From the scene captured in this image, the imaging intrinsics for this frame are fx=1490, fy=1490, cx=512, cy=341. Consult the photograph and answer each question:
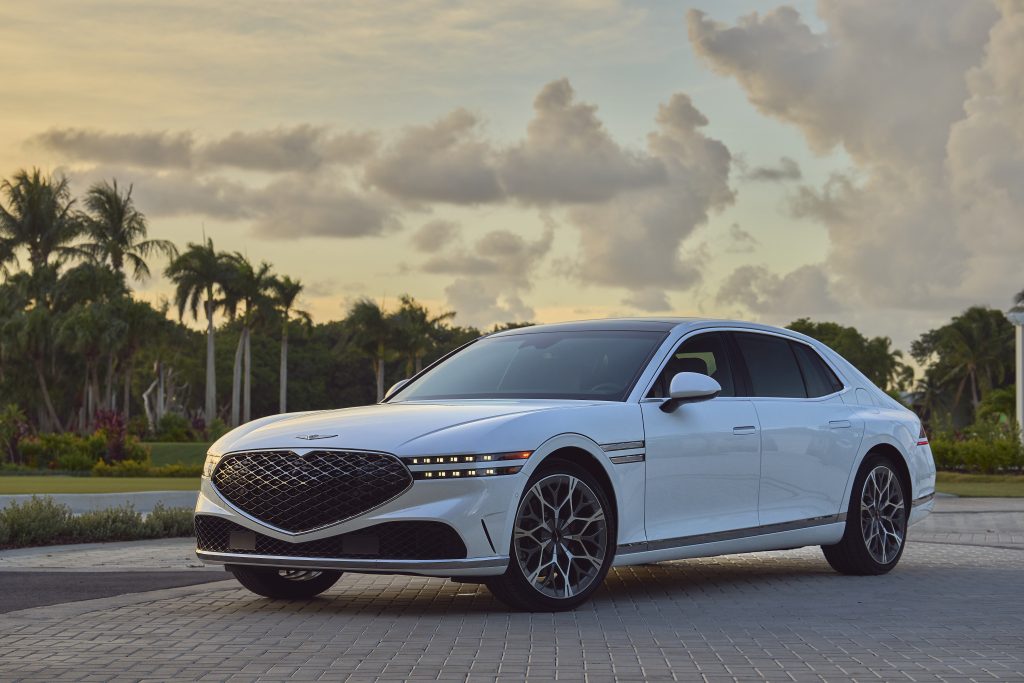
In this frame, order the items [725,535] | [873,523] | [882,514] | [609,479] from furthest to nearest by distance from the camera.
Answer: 1. [882,514]
2. [873,523]
3. [725,535]
4. [609,479]

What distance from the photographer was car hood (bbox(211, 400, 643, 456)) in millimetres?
8406

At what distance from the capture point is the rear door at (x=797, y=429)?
10.5 metres

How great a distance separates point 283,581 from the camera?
9578 millimetres

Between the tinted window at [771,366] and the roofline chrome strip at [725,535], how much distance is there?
93 cm

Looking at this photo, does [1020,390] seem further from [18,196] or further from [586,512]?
[18,196]

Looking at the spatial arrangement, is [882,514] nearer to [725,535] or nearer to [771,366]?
[771,366]

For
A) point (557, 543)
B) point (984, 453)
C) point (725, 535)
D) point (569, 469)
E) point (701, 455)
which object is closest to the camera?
point (557, 543)

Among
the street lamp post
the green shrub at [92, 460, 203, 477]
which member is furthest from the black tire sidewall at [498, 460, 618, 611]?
the street lamp post

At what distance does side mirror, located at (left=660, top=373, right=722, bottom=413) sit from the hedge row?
8176 mm

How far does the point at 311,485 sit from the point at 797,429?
391cm

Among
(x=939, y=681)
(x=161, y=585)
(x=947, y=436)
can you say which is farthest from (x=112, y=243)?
(x=939, y=681)

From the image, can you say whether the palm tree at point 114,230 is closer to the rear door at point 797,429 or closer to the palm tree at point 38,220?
the palm tree at point 38,220

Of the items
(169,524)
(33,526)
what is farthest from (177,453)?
(33,526)

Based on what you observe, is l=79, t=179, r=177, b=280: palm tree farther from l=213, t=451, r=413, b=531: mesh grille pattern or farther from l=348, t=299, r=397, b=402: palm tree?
l=213, t=451, r=413, b=531: mesh grille pattern
